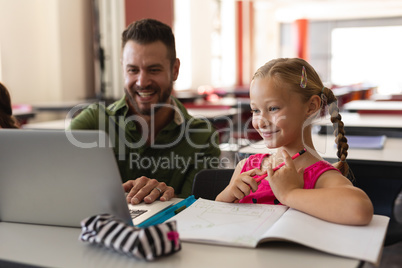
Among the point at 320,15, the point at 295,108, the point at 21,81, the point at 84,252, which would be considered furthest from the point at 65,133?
the point at 320,15

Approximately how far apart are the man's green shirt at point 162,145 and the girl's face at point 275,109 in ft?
2.36

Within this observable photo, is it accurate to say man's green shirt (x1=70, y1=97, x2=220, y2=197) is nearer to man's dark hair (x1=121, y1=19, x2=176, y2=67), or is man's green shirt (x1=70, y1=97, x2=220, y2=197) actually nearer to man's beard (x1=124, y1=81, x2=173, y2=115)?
man's beard (x1=124, y1=81, x2=173, y2=115)

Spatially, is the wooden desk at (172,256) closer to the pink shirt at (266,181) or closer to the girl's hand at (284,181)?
the girl's hand at (284,181)

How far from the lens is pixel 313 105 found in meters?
1.34

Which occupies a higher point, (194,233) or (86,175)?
(86,175)

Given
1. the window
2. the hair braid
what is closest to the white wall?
the hair braid

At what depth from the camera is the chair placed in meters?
1.55

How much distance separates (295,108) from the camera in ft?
4.27

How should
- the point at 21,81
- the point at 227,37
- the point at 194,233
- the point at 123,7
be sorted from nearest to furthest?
the point at 194,233 < the point at 21,81 < the point at 123,7 < the point at 227,37

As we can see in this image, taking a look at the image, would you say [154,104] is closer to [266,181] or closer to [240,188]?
[266,181]

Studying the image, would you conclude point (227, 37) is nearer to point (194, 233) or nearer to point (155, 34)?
point (155, 34)

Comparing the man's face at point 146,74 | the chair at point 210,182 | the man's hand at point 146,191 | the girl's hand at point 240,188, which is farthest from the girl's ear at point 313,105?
the man's face at point 146,74

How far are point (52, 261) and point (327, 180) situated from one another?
696mm

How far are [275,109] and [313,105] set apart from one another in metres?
0.13
